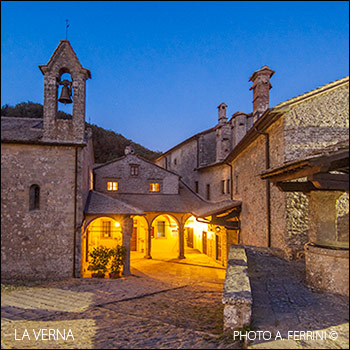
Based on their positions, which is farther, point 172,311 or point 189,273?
point 189,273

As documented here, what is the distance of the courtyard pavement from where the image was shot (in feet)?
12.7

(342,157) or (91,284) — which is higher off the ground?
(342,157)

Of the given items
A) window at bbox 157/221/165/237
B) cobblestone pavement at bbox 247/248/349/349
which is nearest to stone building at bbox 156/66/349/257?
cobblestone pavement at bbox 247/248/349/349

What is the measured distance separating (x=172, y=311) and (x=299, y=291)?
12.4 ft

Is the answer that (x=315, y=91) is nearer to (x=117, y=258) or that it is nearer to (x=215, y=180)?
(x=117, y=258)

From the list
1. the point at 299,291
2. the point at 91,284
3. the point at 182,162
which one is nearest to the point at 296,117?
the point at 299,291

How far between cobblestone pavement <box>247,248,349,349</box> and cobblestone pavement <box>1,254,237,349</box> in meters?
0.88

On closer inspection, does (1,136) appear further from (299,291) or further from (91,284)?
(91,284)

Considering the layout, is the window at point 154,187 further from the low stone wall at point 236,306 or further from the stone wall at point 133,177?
the low stone wall at point 236,306

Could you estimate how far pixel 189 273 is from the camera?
15.4 m

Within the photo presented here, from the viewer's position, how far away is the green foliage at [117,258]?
13617 mm

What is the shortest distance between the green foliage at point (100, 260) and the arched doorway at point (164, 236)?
8.20 m

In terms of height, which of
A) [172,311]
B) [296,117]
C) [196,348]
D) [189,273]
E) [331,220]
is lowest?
[189,273]

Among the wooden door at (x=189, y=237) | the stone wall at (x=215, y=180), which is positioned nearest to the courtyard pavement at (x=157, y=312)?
the stone wall at (x=215, y=180)
